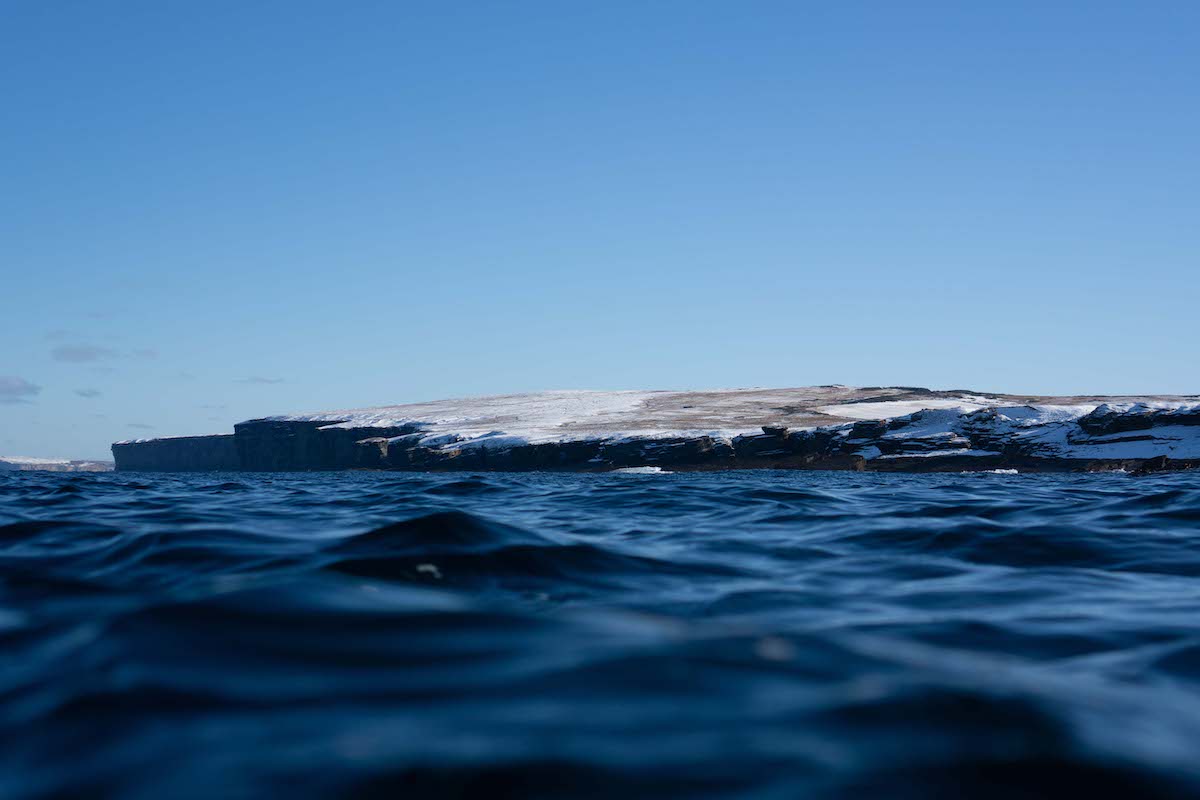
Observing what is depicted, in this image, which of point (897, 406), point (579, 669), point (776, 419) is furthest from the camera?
point (776, 419)

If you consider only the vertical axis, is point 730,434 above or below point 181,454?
below

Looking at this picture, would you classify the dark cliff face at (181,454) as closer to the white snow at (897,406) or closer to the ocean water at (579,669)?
the white snow at (897,406)

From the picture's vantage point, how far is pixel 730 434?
64625 millimetres

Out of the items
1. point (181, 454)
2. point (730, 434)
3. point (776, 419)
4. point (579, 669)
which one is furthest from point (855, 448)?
point (181, 454)

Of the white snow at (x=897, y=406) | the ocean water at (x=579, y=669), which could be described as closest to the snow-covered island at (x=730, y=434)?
the white snow at (x=897, y=406)

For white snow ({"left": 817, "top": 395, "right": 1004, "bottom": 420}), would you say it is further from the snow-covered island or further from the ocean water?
the ocean water

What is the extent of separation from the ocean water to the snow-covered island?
47062mm

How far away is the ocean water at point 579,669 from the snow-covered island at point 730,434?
1853 inches

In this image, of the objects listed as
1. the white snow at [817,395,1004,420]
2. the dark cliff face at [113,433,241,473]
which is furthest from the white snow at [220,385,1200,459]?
the dark cliff face at [113,433,241,473]

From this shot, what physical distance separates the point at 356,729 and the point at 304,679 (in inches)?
23.7

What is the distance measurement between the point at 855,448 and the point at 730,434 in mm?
10106

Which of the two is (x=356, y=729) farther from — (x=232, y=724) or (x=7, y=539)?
(x=7, y=539)

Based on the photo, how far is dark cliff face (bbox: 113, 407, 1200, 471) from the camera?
5212 cm

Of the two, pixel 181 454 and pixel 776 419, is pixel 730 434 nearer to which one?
pixel 776 419
